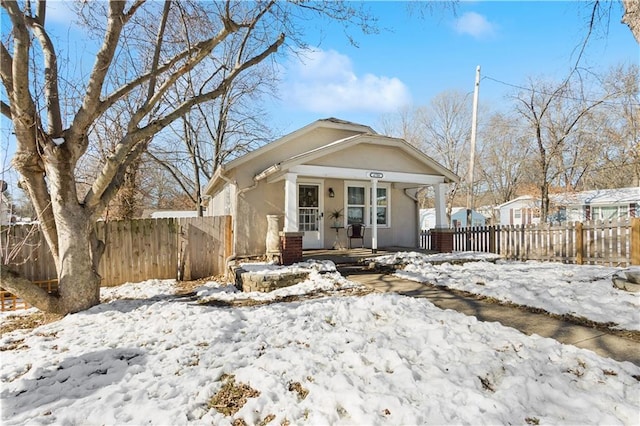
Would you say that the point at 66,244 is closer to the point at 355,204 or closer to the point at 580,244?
the point at 355,204

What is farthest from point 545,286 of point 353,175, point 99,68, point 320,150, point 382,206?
point 99,68

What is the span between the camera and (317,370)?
2.86 metres

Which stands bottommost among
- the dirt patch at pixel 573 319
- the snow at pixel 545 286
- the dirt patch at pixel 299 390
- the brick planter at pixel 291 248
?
the dirt patch at pixel 299 390

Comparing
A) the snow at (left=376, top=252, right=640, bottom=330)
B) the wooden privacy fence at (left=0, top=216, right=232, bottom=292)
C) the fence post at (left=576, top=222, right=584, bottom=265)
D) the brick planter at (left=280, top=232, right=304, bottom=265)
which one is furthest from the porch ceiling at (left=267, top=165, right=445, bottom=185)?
the fence post at (left=576, top=222, right=584, bottom=265)

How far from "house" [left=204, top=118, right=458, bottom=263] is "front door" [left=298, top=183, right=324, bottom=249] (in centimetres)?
3

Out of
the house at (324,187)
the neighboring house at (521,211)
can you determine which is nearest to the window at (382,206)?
the house at (324,187)

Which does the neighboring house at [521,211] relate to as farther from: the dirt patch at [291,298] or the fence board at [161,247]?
the fence board at [161,247]

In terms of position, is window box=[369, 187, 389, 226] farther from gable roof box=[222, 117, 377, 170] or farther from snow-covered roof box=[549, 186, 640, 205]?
snow-covered roof box=[549, 186, 640, 205]

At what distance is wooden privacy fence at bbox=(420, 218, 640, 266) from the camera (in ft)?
26.7

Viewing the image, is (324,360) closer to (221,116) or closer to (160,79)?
(160,79)

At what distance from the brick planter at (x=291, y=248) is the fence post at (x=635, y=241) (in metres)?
7.88

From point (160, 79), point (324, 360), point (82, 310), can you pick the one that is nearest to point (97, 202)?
point (82, 310)

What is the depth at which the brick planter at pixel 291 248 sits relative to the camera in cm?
777

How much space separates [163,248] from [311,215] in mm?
4344
